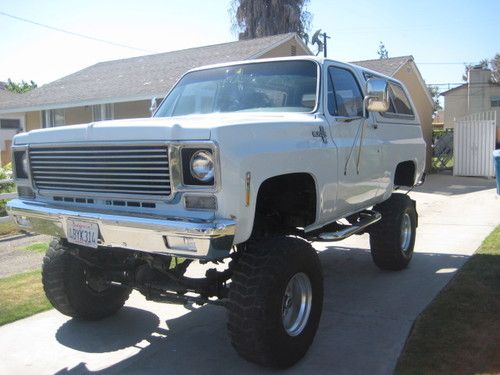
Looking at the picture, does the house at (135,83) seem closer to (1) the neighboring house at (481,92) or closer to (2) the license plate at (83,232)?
(2) the license plate at (83,232)

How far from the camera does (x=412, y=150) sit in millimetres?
6680

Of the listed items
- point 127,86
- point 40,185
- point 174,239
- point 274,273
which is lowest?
point 274,273

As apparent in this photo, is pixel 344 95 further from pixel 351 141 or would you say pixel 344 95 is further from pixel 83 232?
pixel 83 232

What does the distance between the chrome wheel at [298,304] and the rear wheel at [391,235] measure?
240 centimetres

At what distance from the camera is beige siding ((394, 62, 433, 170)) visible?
20.7 metres

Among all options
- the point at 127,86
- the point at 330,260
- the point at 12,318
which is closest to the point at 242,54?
the point at 127,86

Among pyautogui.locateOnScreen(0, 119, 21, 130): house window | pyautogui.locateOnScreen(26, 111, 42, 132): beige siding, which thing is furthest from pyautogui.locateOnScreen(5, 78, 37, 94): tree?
pyautogui.locateOnScreen(26, 111, 42, 132): beige siding

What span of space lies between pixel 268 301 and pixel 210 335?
127cm

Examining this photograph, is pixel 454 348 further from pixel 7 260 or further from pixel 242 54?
pixel 242 54

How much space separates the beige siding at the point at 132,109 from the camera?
17.5 m

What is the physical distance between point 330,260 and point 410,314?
2267 millimetres

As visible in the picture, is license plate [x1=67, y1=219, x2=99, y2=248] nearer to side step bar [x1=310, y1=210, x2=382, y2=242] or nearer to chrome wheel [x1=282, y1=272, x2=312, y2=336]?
chrome wheel [x1=282, y1=272, x2=312, y2=336]

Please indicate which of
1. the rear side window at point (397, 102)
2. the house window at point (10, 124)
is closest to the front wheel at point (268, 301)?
the rear side window at point (397, 102)

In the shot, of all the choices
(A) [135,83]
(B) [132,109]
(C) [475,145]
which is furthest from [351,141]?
(C) [475,145]
